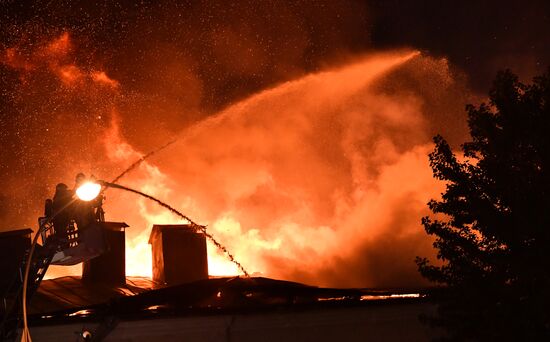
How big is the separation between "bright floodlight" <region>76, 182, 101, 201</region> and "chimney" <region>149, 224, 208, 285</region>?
11181mm

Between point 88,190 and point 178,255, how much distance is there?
38.2 feet

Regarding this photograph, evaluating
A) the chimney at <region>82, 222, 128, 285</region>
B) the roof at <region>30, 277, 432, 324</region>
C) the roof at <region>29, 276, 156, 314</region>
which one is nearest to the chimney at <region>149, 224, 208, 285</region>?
the roof at <region>29, 276, 156, 314</region>

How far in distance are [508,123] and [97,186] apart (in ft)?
28.3

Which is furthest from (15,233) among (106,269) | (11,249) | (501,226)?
(501,226)

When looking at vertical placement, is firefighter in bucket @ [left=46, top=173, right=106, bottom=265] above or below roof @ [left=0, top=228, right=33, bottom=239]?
below

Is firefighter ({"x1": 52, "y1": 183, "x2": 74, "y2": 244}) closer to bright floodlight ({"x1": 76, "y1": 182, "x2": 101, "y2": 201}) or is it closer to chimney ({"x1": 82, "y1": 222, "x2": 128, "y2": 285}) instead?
bright floodlight ({"x1": 76, "y1": 182, "x2": 101, "y2": 201})

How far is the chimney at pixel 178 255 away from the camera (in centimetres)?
1938

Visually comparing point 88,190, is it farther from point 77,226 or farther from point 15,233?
point 15,233

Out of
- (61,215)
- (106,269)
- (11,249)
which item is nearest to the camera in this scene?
(61,215)

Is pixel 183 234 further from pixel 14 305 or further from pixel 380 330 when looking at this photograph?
pixel 14 305

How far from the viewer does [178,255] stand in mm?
19703

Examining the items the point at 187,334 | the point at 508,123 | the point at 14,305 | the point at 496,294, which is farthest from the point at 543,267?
the point at 14,305

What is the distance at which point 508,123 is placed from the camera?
41.0 feet

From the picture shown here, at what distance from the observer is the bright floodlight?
830 cm
